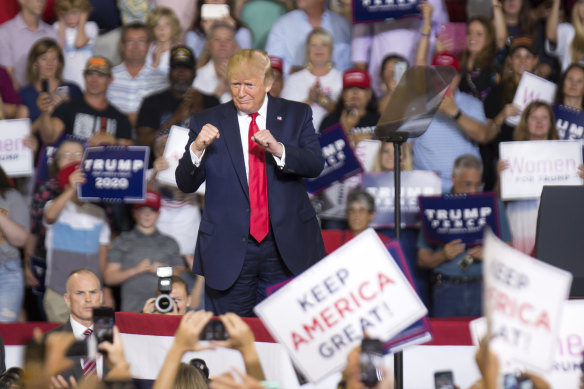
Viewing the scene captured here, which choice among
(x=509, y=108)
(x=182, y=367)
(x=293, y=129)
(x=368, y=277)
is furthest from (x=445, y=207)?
(x=182, y=367)

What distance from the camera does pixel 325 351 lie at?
386 centimetres

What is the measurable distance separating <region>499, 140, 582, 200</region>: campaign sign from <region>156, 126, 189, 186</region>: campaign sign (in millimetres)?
2076

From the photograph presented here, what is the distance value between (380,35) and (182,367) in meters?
5.46

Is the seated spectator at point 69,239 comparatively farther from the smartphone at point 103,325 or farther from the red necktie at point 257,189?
the smartphone at point 103,325

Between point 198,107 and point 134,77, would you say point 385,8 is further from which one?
point 134,77

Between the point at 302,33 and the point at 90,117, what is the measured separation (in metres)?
1.91

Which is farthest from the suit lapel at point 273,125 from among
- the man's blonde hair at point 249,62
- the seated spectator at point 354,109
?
the seated spectator at point 354,109

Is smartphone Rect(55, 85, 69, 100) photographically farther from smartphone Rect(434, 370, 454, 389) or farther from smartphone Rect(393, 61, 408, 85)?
smartphone Rect(434, 370, 454, 389)

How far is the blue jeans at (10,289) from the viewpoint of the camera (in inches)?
271

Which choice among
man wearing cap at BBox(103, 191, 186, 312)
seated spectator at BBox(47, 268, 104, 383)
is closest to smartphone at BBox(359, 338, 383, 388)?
seated spectator at BBox(47, 268, 104, 383)

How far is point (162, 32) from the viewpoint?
8594 millimetres

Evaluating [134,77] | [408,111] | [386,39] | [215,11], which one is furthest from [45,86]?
[408,111]

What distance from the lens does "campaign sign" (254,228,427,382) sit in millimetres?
3816

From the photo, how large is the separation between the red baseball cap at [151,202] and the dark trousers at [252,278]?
229 cm
